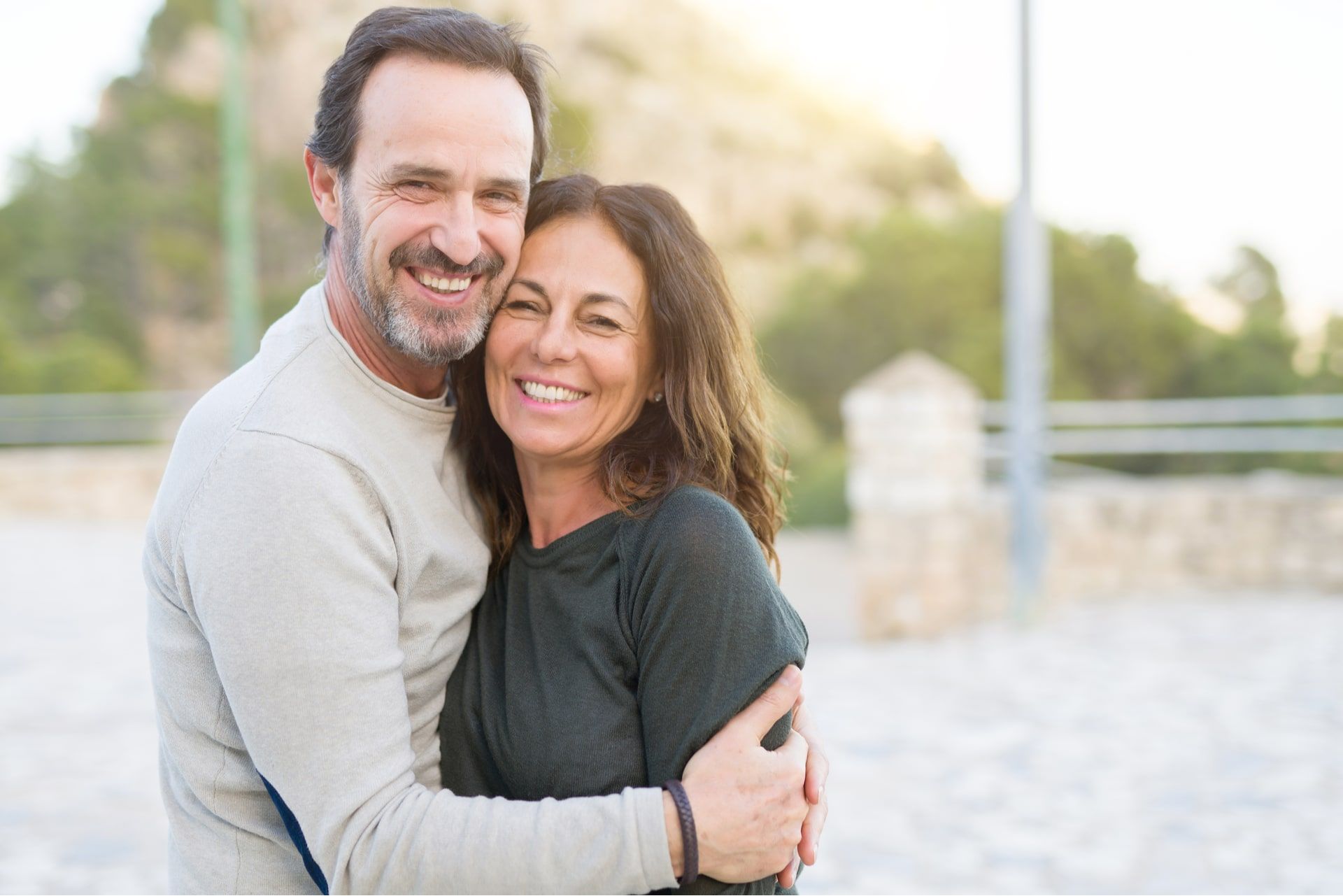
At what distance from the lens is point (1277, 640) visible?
7.04 meters

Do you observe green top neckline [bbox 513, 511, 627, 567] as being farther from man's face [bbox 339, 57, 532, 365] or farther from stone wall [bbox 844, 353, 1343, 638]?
stone wall [bbox 844, 353, 1343, 638]

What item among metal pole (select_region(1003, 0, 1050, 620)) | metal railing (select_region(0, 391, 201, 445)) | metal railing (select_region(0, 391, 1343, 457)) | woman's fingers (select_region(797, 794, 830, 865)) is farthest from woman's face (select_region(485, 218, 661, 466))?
metal railing (select_region(0, 391, 201, 445))

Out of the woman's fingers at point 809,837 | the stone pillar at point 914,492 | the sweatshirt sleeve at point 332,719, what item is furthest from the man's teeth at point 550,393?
the stone pillar at point 914,492

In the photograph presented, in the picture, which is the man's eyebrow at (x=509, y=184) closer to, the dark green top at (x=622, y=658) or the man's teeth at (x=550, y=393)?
the man's teeth at (x=550, y=393)

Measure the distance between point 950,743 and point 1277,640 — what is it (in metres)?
2.95

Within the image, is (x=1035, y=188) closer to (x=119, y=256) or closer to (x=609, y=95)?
(x=119, y=256)

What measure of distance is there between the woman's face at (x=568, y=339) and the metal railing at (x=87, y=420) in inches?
635

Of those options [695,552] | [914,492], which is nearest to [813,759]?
[695,552]

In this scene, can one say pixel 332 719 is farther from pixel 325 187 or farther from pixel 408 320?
pixel 325 187

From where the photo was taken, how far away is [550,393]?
1.92 m

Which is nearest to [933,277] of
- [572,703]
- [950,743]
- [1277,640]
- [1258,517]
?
[1258,517]

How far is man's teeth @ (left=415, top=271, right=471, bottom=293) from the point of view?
1860mm

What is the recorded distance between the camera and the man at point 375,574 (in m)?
1.51

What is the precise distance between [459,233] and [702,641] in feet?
2.47
